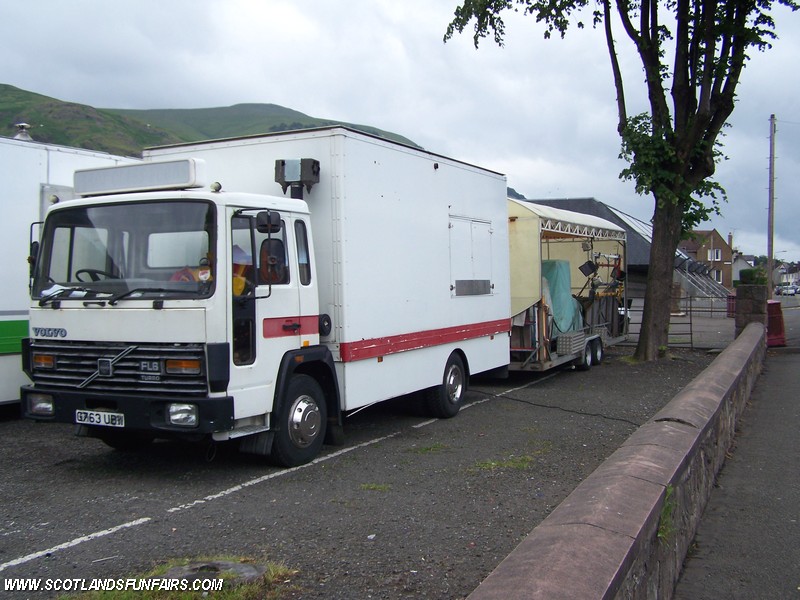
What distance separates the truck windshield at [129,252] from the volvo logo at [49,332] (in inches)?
11.3

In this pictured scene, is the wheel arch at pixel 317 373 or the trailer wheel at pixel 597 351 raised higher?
the wheel arch at pixel 317 373

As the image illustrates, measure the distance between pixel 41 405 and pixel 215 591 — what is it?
3550 millimetres

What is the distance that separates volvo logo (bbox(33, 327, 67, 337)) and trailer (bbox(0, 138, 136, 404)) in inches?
99.6

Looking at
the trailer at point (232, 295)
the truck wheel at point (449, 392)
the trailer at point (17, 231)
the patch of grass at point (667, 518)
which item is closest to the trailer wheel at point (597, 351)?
the truck wheel at point (449, 392)

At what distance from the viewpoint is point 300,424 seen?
24.3ft

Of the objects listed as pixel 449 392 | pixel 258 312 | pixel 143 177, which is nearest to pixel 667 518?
pixel 258 312

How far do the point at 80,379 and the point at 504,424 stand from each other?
5223mm

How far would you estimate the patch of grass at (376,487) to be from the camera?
6668mm

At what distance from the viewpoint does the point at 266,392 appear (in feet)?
22.7

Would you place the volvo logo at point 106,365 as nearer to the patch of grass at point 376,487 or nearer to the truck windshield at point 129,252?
the truck windshield at point 129,252

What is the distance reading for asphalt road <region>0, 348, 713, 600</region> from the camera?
4.86 m

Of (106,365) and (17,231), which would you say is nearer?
(106,365)

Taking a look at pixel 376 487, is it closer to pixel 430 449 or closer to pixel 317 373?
pixel 317 373

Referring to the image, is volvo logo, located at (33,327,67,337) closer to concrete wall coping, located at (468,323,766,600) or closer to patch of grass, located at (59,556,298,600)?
patch of grass, located at (59,556,298,600)
